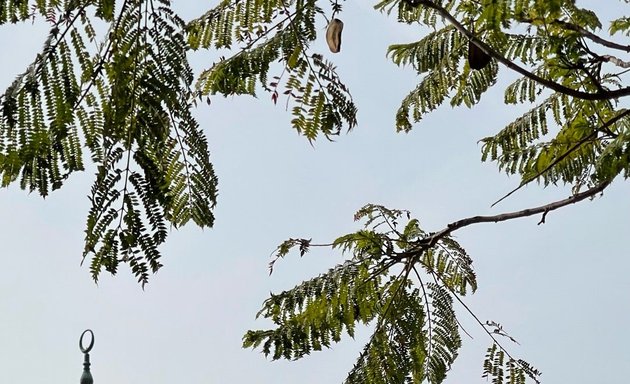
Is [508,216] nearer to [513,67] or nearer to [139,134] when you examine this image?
Answer: [513,67]

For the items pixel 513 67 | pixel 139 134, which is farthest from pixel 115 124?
pixel 513 67

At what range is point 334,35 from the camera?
2.69m

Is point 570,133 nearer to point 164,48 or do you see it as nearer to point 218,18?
point 218,18

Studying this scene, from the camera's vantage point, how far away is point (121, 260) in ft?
6.85

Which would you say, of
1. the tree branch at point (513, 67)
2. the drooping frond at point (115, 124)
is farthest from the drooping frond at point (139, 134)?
the tree branch at point (513, 67)

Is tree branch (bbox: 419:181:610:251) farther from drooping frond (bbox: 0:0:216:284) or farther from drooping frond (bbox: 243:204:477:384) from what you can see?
drooping frond (bbox: 0:0:216:284)

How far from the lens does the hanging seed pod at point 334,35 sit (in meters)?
2.69

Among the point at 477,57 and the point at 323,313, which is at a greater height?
the point at 477,57

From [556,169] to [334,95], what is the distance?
185 cm

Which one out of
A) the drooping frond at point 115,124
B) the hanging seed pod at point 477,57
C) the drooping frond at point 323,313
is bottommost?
the drooping frond at point 115,124

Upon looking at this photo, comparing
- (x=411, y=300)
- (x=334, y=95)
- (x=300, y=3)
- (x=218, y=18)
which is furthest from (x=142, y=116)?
(x=411, y=300)

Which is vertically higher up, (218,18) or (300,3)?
(218,18)

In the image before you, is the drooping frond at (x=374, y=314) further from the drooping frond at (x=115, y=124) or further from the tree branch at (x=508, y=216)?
the drooping frond at (x=115, y=124)

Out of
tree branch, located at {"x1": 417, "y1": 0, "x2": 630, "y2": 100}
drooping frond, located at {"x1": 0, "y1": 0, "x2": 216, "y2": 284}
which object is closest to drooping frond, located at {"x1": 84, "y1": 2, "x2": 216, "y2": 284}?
drooping frond, located at {"x1": 0, "y1": 0, "x2": 216, "y2": 284}
